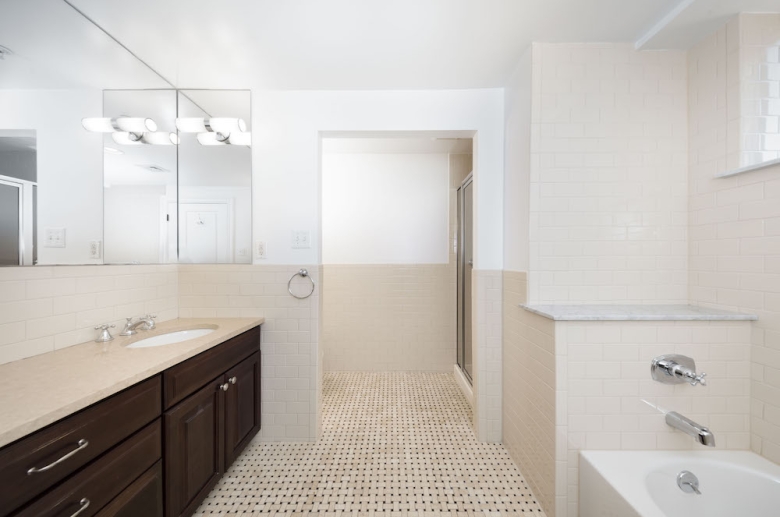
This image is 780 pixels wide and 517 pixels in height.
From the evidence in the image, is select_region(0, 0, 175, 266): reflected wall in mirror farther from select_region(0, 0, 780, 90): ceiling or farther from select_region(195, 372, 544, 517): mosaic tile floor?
select_region(195, 372, 544, 517): mosaic tile floor

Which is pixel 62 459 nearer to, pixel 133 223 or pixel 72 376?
pixel 72 376

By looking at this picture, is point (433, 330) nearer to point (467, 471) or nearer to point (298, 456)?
point (467, 471)

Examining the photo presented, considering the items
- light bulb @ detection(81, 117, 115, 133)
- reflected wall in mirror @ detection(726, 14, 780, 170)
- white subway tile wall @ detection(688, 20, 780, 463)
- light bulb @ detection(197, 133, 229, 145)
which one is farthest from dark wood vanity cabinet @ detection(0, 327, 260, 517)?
reflected wall in mirror @ detection(726, 14, 780, 170)

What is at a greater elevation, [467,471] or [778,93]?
[778,93]

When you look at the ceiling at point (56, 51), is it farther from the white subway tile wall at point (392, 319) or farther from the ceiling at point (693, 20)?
the ceiling at point (693, 20)

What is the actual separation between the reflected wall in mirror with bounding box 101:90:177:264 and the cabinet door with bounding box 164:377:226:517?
3.14ft

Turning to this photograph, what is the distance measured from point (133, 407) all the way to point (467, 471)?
5.70 feet

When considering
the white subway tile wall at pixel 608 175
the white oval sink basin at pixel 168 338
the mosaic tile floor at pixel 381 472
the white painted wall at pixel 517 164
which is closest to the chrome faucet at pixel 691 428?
the white subway tile wall at pixel 608 175

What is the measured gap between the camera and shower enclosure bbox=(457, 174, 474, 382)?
9.28 feet

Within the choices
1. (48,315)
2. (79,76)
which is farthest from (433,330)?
(79,76)

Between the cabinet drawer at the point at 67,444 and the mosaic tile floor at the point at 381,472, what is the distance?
2.76ft

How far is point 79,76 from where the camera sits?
1.46 metres

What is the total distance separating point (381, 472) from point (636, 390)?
1.42 meters

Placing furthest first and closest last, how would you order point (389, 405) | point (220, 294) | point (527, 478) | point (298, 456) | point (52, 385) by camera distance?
point (389, 405)
point (220, 294)
point (298, 456)
point (527, 478)
point (52, 385)
